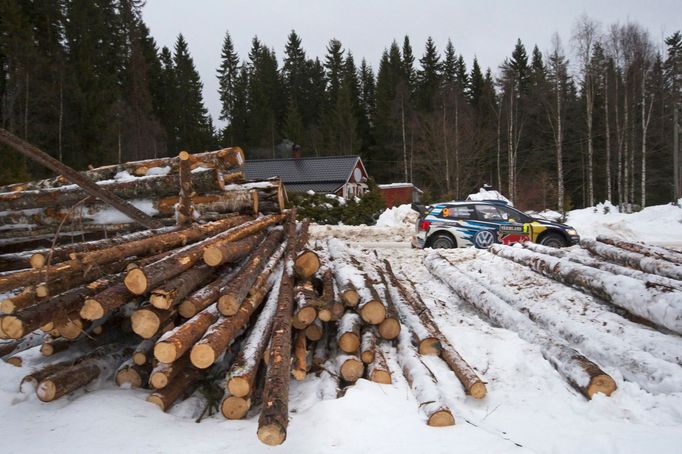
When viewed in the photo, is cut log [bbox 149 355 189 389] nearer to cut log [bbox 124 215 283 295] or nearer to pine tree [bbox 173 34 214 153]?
cut log [bbox 124 215 283 295]

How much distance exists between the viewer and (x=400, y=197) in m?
35.4

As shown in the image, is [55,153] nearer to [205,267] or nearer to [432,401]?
[205,267]

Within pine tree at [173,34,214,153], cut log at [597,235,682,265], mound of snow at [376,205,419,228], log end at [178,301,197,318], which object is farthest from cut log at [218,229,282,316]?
pine tree at [173,34,214,153]

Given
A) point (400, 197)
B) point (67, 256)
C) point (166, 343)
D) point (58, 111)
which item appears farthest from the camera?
point (400, 197)

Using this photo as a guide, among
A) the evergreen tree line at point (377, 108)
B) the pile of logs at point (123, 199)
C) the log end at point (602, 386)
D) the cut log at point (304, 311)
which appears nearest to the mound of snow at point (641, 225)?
the evergreen tree line at point (377, 108)

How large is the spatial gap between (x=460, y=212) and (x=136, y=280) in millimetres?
9454

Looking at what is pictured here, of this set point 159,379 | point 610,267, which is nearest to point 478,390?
point 159,379

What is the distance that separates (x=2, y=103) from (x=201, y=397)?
107 feet

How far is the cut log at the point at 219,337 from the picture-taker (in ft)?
11.7

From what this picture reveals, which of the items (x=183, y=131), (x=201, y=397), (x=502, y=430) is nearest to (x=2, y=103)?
(x=183, y=131)

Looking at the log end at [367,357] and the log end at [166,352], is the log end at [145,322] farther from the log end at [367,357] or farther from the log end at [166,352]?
the log end at [367,357]

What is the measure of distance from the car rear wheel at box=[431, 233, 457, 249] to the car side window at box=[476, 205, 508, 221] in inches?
39.3

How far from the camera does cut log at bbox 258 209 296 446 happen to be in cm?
285

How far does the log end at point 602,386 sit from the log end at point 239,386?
3127 mm
